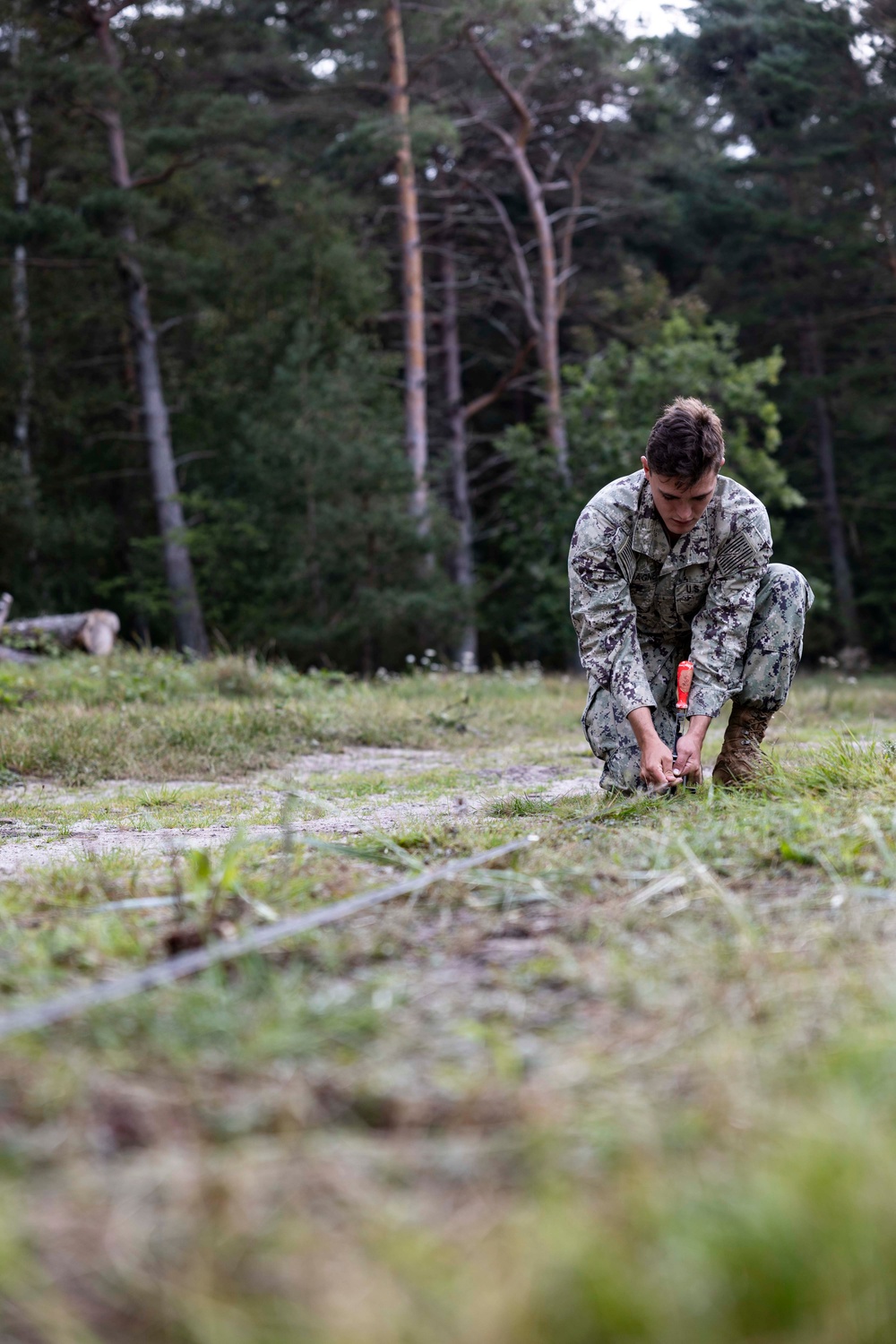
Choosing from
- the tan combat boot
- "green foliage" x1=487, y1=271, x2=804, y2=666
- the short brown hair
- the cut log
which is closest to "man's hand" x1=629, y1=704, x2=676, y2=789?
the tan combat boot

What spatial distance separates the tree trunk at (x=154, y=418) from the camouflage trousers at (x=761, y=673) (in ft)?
45.5

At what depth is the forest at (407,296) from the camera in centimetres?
1681

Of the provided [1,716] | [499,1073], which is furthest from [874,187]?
[499,1073]

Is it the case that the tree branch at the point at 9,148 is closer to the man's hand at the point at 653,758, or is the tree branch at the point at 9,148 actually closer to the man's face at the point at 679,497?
the man's face at the point at 679,497

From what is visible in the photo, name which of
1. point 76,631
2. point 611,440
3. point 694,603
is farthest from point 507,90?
point 694,603

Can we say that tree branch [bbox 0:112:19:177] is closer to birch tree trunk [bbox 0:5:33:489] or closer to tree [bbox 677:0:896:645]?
birch tree trunk [bbox 0:5:33:489]

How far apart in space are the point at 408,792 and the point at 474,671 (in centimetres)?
749

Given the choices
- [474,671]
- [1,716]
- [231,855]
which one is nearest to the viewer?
[231,855]

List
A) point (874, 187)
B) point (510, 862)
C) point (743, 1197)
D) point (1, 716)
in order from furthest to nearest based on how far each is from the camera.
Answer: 1. point (874, 187)
2. point (1, 716)
3. point (510, 862)
4. point (743, 1197)

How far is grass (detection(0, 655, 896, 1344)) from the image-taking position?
1.00 meters

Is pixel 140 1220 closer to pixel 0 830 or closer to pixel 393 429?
pixel 0 830

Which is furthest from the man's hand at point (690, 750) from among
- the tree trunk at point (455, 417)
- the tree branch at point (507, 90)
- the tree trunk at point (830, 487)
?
the tree trunk at point (830, 487)

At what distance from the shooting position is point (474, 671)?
12.4 metres

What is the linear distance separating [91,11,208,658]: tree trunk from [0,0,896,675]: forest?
5cm
